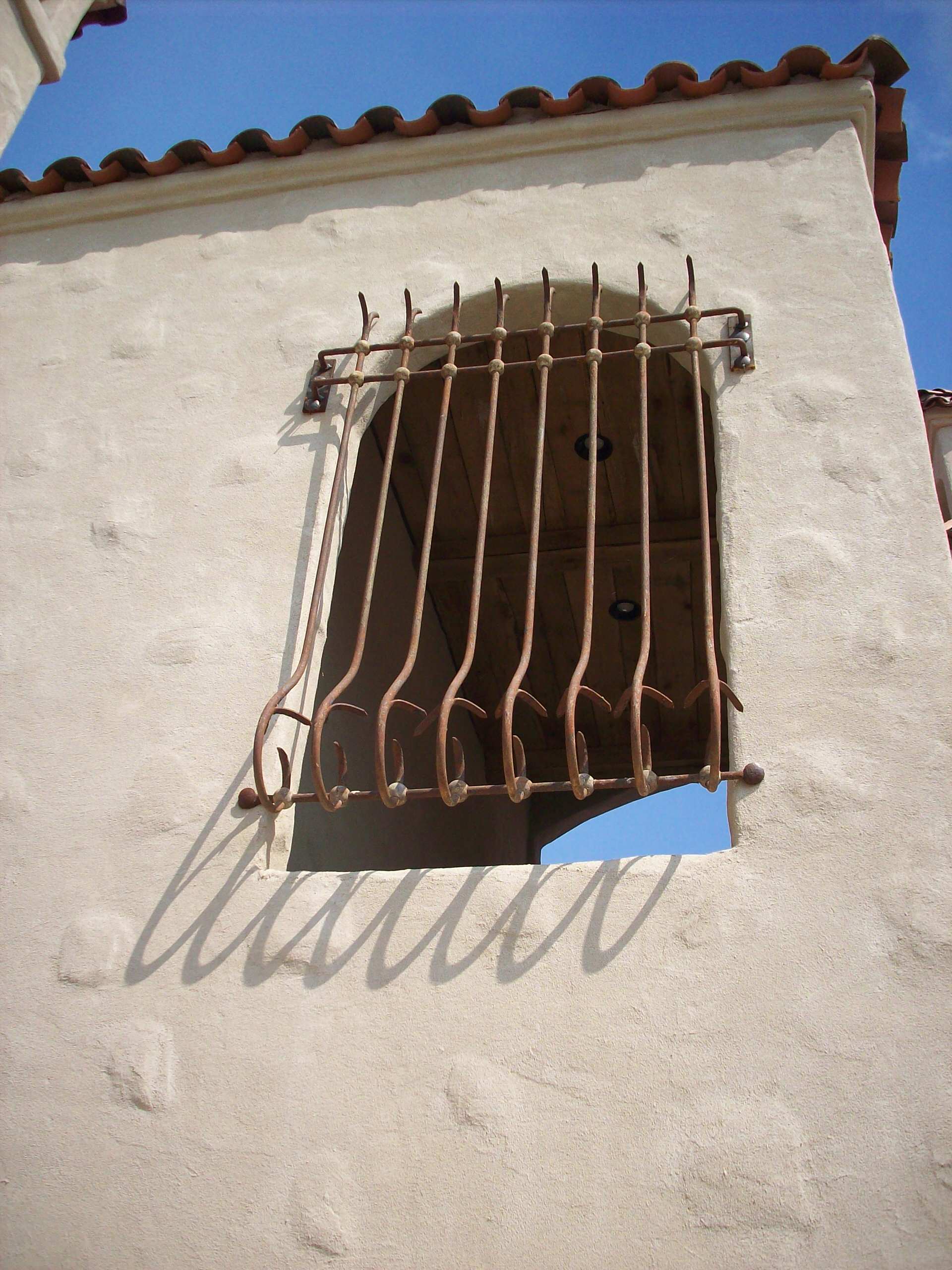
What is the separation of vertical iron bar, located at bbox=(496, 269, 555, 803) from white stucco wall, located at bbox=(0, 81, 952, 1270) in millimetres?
182

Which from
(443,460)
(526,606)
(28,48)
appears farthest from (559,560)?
(28,48)

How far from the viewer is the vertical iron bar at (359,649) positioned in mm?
2279

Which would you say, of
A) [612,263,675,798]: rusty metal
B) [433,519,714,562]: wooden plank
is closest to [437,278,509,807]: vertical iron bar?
[612,263,675,798]: rusty metal

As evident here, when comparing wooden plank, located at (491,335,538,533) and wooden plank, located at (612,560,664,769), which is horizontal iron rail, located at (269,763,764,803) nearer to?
wooden plank, located at (491,335,538,533)

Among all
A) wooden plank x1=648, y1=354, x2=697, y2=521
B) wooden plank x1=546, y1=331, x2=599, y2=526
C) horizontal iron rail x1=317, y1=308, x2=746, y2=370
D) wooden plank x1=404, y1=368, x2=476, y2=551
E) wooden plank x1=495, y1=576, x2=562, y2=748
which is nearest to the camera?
horizontal iron rail x1=317, y1=308, x2=746, y2=370

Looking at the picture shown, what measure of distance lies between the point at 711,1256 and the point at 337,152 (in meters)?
3.31

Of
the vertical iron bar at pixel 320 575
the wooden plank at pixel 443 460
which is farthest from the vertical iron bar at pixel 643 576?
the wooden plank at pixel 443 460

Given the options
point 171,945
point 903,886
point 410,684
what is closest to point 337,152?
point 410,684

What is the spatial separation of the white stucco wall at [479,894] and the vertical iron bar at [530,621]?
0.18 m

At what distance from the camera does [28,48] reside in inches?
161

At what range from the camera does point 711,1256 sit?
176cm

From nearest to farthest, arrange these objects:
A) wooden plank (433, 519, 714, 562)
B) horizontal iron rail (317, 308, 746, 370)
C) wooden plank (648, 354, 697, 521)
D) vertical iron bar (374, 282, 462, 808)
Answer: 1. vertical iron bar (374, 282, 462, 808)
2. horizontal iron rail (317, 308, 746, 370)
3. wooden plank (648, 354, 697, 521)
4. wooden plank (433, 519, 714, 562)

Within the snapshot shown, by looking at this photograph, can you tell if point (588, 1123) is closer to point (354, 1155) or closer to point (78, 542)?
point (354, 1155)

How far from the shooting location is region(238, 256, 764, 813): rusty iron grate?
220cm
